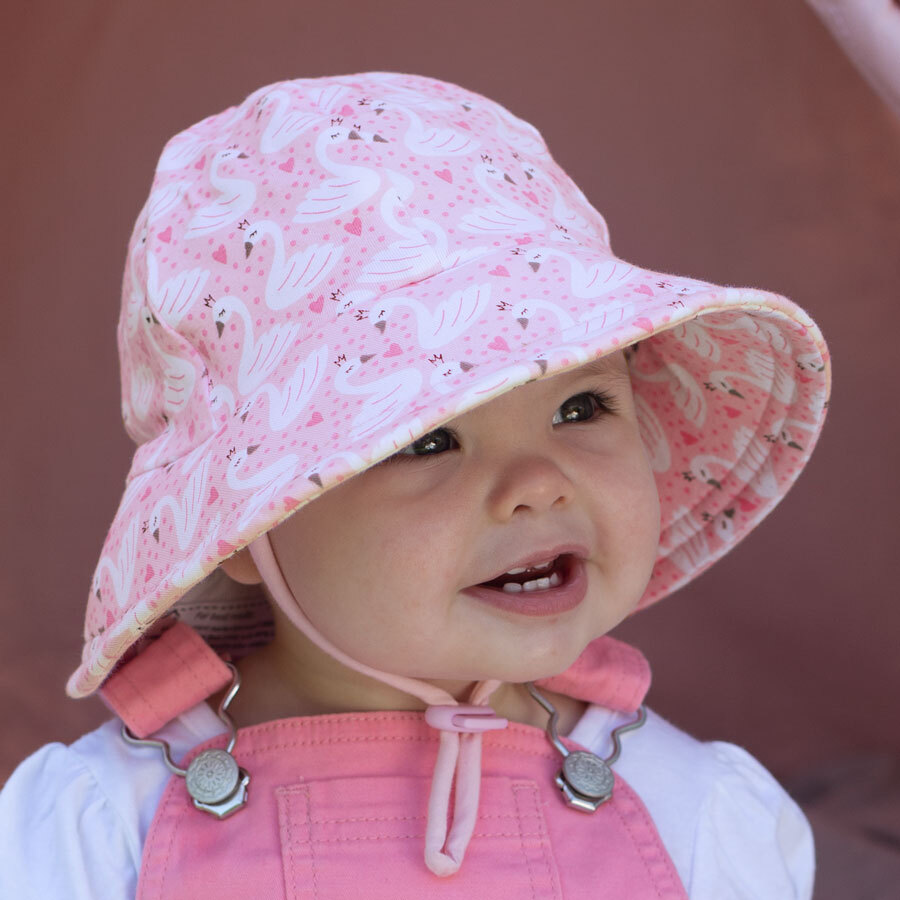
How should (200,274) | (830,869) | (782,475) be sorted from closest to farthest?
(200,274)
(782,475)
(830,869)

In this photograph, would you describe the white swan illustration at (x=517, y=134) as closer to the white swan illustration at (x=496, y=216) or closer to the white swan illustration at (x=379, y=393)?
the white swan illustration at (x=496, y=216)

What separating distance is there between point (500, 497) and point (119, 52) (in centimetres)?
91

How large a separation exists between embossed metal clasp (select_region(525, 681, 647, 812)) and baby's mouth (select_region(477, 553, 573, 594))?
0.58 feet

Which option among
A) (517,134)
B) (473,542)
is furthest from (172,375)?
(517,134)

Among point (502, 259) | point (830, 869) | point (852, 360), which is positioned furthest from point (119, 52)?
point (830, 869)

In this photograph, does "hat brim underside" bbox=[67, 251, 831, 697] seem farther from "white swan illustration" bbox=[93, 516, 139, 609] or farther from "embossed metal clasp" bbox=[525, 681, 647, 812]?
"embossed metal clasp" bbox=[525, 681, 647, 812]

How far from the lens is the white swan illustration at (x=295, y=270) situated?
863mm

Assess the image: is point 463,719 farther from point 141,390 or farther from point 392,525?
point 141,390

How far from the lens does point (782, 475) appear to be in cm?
114

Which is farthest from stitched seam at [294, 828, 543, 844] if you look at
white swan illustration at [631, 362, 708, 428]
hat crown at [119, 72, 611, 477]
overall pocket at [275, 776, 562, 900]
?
white swan illustration at [631, 362, 708, 428]

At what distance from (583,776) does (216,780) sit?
12.1 inches

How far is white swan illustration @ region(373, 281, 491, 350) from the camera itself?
0.81 metres

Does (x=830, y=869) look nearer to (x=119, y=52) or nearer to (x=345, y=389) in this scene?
(x=345, y=389)

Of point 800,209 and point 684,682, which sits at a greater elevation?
point 800,209
